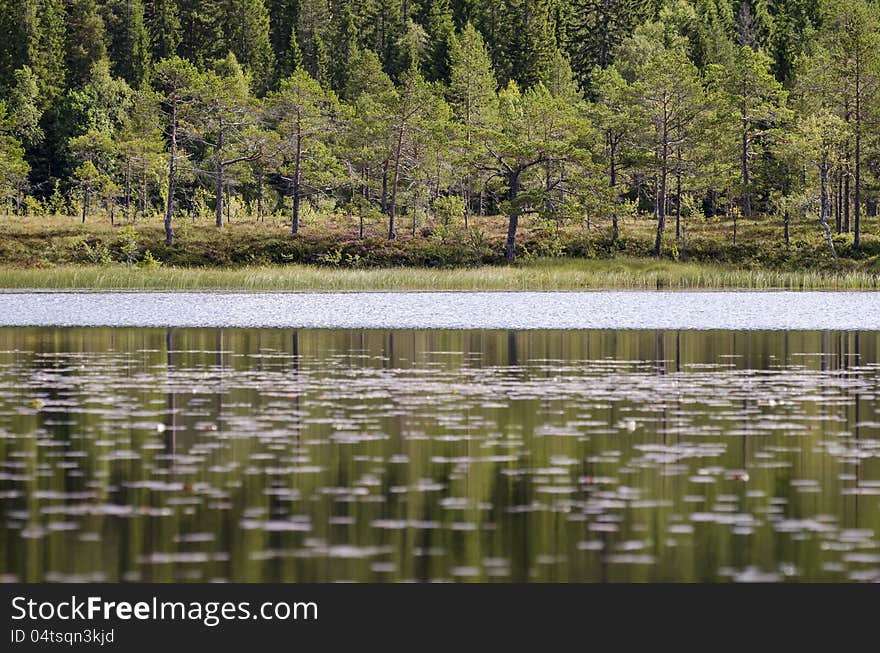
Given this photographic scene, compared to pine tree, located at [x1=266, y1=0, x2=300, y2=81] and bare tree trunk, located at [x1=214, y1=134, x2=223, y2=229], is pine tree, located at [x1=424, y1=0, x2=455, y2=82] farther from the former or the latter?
bare tree trunk, located at [x1=214, y1=134, x2=223, y2=229]

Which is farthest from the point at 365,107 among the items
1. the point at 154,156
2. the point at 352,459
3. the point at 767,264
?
the point at 352,459

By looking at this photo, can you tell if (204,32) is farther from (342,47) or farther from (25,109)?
(25,109)

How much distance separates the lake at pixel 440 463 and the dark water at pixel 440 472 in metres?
0.04

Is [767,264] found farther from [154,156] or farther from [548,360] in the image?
[548,360]

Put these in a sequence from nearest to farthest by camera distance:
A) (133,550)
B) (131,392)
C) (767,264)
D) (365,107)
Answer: (133,550) < (131,392) < (767,264) < (365,107)

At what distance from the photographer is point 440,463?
1695 cm

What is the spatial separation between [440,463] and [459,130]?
3767 inches

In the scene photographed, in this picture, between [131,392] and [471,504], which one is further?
[131,392]

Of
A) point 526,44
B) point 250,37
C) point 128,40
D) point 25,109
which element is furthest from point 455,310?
point 250,37

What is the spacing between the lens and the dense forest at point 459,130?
105562 millimetres

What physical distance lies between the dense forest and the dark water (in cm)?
7504

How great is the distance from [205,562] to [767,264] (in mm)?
95235

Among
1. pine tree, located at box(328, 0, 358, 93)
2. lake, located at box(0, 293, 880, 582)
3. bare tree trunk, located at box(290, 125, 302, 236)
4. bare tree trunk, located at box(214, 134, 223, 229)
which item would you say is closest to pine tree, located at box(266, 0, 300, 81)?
pine tree, located at box(328, 0, 358, 93)
